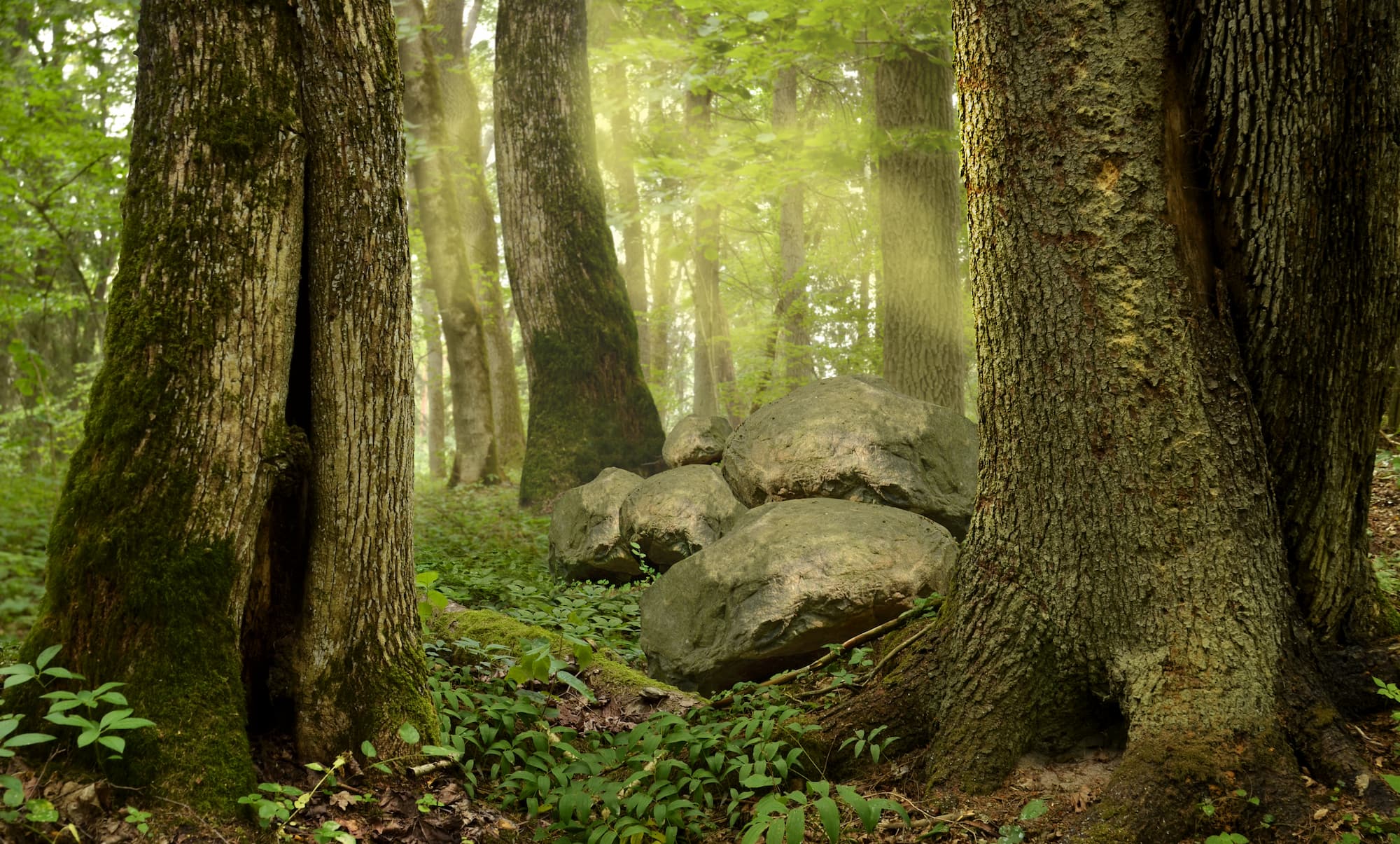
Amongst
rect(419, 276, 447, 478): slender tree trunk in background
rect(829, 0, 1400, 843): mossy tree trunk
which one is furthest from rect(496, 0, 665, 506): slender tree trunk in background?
rect(419, 276, 447, 478): slender tree trunk in background

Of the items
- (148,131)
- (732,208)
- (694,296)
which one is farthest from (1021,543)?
(694,296)

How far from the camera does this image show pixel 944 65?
8969mm

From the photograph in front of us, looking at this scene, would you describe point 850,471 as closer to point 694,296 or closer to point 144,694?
point 144,694

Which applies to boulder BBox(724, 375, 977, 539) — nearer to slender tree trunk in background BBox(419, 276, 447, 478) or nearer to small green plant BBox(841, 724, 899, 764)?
small green plant BBox(841, 724, 899, 764)

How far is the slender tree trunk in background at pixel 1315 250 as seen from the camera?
2.71 m

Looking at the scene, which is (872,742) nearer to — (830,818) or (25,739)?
(830,818)

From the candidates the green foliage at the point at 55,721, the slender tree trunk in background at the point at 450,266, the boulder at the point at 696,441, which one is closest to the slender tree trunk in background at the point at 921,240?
the boulder at the point at 696,441

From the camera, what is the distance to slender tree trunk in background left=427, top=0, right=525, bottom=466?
12977mm

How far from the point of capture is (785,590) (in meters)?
4.30

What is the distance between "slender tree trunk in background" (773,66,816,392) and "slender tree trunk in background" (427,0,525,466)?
14.8 feet

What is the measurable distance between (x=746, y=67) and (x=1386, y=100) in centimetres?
810

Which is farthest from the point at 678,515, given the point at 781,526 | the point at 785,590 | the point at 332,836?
the point at 332,836

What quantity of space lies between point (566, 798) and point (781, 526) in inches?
81.7

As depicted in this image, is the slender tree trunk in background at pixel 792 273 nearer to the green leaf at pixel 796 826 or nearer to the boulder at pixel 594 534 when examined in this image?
the boulder at pixel 594 534
